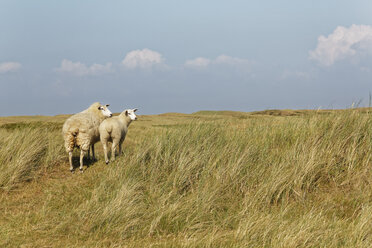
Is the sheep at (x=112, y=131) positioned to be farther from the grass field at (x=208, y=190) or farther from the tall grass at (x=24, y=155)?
the tall grass at (x=24, y=155)

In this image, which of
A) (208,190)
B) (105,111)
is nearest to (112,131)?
(105,111)

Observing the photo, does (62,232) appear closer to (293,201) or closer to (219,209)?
(219,209)

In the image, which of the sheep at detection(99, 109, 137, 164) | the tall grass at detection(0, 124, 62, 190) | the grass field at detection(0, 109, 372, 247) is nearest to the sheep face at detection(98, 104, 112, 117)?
the sheep at detection(99, 109, 137, 164)

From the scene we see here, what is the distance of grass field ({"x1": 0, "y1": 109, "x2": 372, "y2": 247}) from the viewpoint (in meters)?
5.43

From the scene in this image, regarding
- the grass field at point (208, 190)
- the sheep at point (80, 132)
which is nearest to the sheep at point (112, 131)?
the sheep at point (80, 132)

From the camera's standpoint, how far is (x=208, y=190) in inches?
261

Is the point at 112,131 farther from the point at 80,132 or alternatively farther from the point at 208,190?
the point at 208,190

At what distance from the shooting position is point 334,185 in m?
7.55

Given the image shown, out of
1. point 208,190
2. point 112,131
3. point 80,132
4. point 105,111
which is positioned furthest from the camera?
point 105,111

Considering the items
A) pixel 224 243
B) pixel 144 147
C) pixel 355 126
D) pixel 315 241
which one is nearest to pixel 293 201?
pixel 315 241

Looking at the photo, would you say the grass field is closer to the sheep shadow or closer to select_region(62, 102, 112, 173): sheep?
the sheep shadow

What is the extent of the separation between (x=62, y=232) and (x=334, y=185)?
577 cm

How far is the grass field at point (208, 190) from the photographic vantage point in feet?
17.8

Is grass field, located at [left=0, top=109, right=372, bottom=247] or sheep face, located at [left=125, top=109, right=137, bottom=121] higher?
sheep face, located at [left=125, top=109, right=137, bottom=121]
